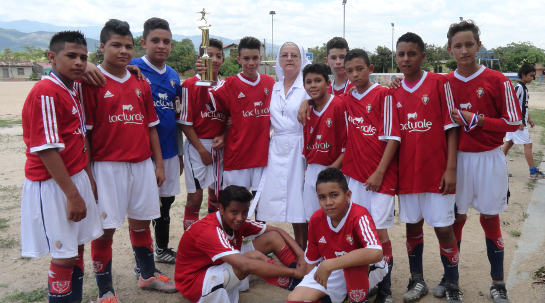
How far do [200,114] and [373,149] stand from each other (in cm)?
195

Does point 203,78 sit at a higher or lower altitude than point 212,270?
higher

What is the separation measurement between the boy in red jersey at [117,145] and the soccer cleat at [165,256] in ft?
3.39

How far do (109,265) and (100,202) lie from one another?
23.9 inches

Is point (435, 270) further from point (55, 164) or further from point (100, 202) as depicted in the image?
point (55, 164)

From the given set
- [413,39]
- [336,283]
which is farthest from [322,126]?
[336,283]

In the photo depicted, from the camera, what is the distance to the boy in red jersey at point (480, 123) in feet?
11.2

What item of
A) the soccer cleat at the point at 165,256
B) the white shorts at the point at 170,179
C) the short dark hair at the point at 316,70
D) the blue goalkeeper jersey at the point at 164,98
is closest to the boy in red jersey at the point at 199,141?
the blue goalkeeper jersey at the point at 164,98

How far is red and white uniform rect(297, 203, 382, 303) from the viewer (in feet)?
10.1

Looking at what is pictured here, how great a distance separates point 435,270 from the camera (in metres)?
4.28

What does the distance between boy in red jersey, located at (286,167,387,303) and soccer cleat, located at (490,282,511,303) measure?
42.2 inches

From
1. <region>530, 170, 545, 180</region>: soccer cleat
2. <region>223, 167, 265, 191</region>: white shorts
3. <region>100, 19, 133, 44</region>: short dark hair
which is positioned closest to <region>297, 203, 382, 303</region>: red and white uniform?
<region>223, 167, 265, 191</region>: white shorts

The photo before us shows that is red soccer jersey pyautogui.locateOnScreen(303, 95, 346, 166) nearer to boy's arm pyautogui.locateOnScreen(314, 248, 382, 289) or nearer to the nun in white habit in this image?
the nun in white habit

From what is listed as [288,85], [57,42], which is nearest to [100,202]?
[57,42]

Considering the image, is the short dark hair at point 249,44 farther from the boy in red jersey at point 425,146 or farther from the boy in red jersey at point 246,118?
the boy in red jersey at point 425,146
